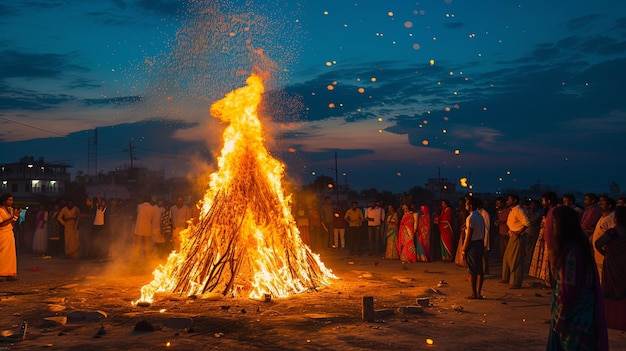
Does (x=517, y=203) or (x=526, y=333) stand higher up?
(x=517, y=203)

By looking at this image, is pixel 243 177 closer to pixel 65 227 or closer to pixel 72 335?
pixel 72 335

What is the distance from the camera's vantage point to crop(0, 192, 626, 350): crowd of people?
4.79m

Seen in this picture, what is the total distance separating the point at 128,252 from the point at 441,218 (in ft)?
32.0

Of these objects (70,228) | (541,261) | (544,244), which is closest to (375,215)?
(541,261)

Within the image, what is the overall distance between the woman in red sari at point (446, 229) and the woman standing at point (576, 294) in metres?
11.5

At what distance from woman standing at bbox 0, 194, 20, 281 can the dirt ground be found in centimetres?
37

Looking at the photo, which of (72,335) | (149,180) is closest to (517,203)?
(72,335)

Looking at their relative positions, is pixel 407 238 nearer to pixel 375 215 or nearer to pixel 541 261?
pixel 375 215

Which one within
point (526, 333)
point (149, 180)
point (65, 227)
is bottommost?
point (526, 333)

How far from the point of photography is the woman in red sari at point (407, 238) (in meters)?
16.7

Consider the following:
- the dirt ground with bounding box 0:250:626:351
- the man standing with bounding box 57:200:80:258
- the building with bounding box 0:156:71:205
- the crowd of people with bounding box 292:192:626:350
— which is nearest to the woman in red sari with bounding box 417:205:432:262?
the crowd of people with bounding box 292:192:626:350

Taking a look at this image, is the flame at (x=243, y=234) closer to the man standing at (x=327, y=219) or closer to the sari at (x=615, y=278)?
the sari at (x=615, y=278)

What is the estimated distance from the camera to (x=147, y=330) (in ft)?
25.4

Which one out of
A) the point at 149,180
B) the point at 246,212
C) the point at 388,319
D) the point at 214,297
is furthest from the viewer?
the point at 149,180
